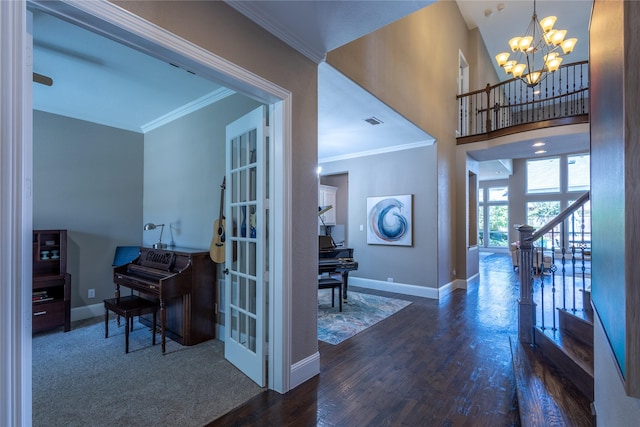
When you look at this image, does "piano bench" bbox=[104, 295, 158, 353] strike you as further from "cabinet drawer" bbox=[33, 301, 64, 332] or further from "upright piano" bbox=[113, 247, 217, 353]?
"cabinet drawer" bbox=[33, 301, 64, 332]

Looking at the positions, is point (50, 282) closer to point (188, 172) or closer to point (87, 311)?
point (87, 311)

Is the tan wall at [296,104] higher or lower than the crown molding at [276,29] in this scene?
lower

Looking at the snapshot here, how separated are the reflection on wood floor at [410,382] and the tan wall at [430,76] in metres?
1.81

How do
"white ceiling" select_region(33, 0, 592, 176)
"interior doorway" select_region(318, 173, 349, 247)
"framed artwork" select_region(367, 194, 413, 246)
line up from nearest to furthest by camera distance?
1. "white ceiling" select_region(33, 0, 592, 176)
2. "framed artwork" select_region(367, 194, 413, 246)
3. "interior doorway" select_region(318, 173, 349, 247)

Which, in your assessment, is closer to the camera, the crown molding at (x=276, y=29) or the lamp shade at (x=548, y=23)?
the crown molding at (x=276, y=29)

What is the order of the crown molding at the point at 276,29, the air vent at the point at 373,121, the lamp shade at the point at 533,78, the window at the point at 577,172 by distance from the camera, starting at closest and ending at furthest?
the crown molding at the point at 276,29, the air vent at the point at 373,121, the lamp shade at the point at 533,78, the window at the point at 577,172

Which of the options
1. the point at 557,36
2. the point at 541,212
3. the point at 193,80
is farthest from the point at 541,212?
the point at 193,80

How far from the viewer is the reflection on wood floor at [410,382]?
2.05 m

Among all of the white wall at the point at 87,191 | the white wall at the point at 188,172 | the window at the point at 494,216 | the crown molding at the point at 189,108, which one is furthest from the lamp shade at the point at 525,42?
the window at the point at 494,216

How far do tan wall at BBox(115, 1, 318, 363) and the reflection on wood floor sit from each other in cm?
38

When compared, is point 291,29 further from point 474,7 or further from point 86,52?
point 474,7

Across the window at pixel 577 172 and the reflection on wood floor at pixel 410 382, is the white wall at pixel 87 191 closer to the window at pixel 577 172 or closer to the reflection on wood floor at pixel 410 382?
the reflection on wood floor at pixel 410 382

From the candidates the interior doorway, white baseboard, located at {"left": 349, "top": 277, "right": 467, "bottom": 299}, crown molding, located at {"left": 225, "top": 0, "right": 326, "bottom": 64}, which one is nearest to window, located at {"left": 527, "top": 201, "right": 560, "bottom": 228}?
white baseboard, located at {"left": 349, "top": 277, "right": 467, "bottom": 299}

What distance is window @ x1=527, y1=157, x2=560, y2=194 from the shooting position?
10.6 meters
